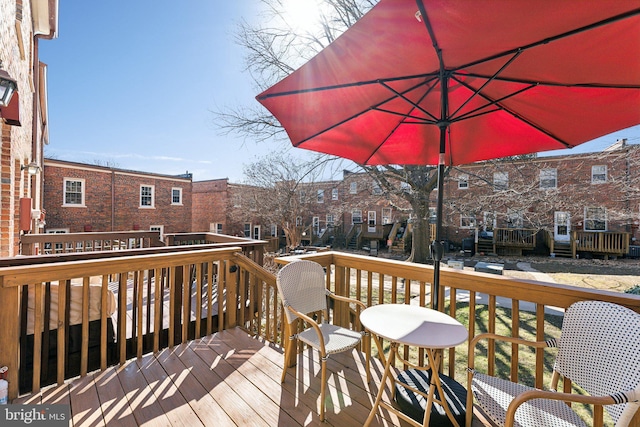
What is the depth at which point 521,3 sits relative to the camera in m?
1.30

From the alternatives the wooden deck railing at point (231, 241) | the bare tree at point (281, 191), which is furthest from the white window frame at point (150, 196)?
the wooden deck railing at point (231, 241)

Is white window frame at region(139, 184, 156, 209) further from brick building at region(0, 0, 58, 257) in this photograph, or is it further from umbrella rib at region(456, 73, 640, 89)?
umbrella rib at region(456, 73, 640, 89)

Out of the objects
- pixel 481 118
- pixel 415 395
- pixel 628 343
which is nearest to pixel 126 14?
pixel 481 118

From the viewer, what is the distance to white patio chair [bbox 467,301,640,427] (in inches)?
47.8

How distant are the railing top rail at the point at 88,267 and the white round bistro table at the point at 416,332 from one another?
6.88 ft

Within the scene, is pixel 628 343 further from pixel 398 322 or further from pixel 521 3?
pixel 521 3

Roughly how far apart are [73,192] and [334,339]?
15.5 meters

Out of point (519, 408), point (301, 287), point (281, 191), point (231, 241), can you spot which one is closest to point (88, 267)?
point (301, 287)

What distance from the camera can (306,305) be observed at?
8.36 feet

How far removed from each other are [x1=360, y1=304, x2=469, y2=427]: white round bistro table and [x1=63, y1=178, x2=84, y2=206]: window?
621 inches

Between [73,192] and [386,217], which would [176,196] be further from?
[386,217]

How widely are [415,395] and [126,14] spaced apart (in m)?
8.56

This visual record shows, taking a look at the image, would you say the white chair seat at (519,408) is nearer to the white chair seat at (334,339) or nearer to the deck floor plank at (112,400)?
Result: the white chair seat at (334,339)

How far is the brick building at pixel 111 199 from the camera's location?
12.2 m
